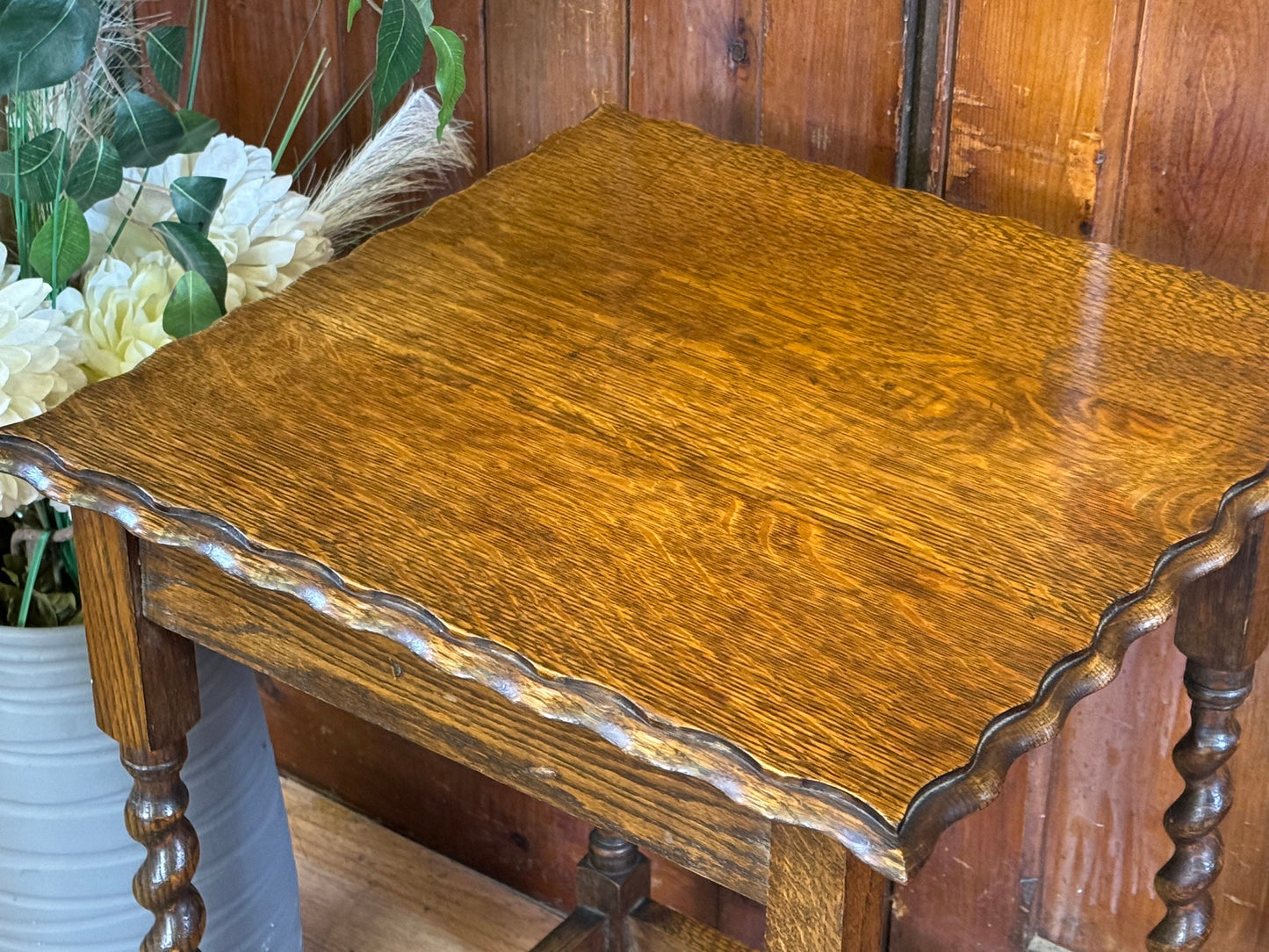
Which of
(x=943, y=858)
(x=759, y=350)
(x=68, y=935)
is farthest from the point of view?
(x=943, y=858)

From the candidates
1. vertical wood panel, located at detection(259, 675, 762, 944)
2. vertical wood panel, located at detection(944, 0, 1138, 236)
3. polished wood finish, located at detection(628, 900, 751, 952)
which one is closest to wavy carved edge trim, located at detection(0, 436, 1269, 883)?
vertical wood panel, located at detection(944, 0, 1138, 236)

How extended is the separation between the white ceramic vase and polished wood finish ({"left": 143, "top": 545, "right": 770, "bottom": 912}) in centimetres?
27

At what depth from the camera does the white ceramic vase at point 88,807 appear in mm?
1060

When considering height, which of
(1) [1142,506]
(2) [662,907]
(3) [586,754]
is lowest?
(2) [662,907]

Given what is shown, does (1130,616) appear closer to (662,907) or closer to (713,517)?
(713,517)

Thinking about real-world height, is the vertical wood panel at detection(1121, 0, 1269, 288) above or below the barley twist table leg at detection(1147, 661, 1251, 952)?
above

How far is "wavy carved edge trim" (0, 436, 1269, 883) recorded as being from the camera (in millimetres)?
558

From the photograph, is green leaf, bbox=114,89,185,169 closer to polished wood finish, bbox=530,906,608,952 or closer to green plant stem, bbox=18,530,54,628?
green plant stem, bbox=18,530,54,628

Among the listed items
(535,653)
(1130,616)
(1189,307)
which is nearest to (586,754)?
(535,653)

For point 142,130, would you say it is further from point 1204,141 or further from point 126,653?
point 1204,141

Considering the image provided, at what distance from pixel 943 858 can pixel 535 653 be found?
0.77 m

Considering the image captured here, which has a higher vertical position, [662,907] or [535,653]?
[535,653]

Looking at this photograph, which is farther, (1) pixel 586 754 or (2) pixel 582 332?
(2) pixel 582 332

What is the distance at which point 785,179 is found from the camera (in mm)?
1004
